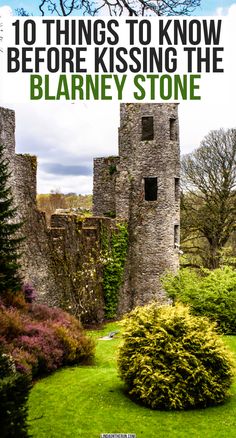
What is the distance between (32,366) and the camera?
11.5 meters

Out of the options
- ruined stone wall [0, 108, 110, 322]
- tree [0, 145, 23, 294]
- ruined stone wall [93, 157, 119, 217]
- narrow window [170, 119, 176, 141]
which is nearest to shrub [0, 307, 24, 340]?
tree [0, 145, 23, 294]

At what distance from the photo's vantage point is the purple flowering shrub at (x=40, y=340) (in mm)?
11641

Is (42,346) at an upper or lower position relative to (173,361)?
lower

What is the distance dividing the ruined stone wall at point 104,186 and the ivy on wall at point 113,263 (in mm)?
2385

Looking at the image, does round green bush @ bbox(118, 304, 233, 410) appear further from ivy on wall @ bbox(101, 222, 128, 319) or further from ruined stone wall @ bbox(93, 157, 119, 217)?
ruined stone wall @ bbox(93, 157, 119, 217)

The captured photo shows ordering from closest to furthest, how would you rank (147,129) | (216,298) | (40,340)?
(40,340) < (216,298) < (147,129)

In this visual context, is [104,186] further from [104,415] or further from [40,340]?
[104,415]

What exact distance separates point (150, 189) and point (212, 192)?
7.44 metres

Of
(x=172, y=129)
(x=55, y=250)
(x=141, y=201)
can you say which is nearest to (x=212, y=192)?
(x=172, y=129)

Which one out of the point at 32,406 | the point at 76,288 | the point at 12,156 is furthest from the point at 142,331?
the point at 76,288

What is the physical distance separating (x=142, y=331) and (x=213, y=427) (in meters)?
Answer: 2.23

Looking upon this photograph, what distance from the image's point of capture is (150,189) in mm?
26531

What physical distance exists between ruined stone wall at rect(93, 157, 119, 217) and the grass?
1517cm

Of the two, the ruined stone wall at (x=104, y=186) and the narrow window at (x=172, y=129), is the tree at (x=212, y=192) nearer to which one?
the ruined stone wall at (x=104, y=186)
